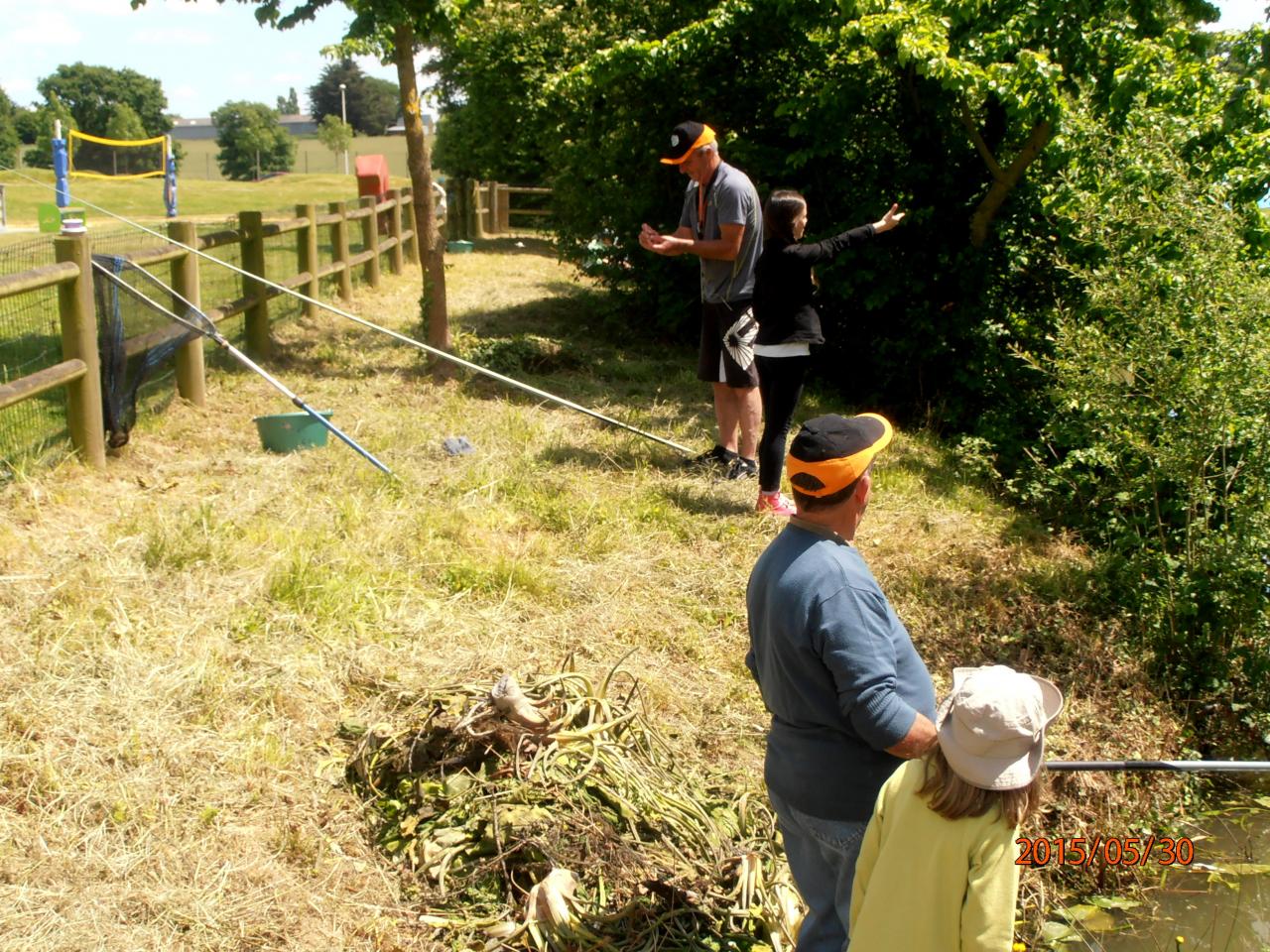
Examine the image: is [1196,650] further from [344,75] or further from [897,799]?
[344,75]

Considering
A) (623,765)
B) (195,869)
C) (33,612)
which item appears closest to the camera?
(195,869)

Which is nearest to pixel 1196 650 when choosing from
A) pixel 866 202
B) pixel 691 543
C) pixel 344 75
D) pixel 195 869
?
pixel 691 543

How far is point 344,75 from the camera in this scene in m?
109

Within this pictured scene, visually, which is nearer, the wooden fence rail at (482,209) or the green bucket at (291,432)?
the green bucket at (291,432)

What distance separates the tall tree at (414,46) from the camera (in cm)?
873

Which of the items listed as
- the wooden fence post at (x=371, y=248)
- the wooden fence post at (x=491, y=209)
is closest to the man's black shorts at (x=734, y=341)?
the wooden fence post at (x=371, y=248)

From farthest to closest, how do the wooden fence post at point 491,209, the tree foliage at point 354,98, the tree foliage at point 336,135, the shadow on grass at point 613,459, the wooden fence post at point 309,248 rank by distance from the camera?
the tree foliage at point 354,98
the tree foliage at point 336,135
the wooden fence post at point 491,209
the wooden fence post at point 309,248
the shadow on grass at point 613,459

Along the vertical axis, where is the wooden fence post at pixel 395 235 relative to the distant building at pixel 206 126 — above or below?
below

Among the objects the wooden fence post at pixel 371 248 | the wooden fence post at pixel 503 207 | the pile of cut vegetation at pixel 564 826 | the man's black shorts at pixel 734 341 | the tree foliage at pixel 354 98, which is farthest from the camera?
the tree foliage at pixel 354 98

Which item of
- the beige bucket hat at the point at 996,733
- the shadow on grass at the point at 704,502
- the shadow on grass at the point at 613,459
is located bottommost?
the shadow on grass at the point at 704,502

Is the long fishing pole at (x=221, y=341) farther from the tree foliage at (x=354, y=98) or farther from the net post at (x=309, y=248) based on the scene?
the tree foliage at (x=354, y=98)

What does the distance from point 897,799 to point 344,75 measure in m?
116

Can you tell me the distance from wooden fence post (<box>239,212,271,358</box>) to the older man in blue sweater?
25.1 feet
